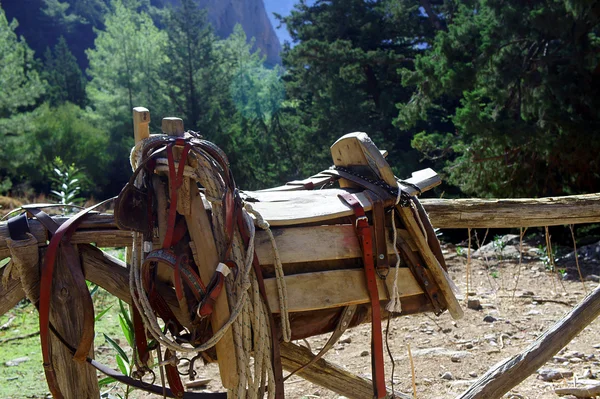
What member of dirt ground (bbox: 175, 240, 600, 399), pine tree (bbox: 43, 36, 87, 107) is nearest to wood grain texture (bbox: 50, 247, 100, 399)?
dirt ground (bbox: 175, 240, 600, 399)

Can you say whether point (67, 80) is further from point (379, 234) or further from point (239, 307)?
point (239, 307)

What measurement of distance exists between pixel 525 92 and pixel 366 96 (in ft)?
27.1

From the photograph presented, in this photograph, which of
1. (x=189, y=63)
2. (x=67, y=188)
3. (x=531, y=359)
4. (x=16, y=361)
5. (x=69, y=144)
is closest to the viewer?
(x=531, y=359)

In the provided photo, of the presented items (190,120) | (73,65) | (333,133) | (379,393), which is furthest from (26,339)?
(73,65)

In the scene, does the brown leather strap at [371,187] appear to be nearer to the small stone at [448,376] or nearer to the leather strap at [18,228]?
the leather strap at [18,228]

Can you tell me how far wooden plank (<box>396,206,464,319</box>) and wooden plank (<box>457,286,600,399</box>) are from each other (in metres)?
0.62

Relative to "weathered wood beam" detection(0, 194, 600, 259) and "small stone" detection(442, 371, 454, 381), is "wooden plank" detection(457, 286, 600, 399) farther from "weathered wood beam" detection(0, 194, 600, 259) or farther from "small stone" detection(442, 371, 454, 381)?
"small stone" detection(442, 371, 454, 381)

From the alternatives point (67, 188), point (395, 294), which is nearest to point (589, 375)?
point (395, 294)

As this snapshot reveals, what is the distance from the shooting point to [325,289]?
5.68 feet

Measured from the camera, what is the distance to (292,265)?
1.75m

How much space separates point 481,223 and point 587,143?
5.82 metres

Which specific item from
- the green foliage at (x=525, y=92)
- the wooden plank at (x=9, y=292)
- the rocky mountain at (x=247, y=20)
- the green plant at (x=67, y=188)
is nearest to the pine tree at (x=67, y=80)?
the green plant at (x=67, y=188)

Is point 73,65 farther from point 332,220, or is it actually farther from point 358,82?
point 332,220

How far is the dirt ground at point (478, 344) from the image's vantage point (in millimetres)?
3375
